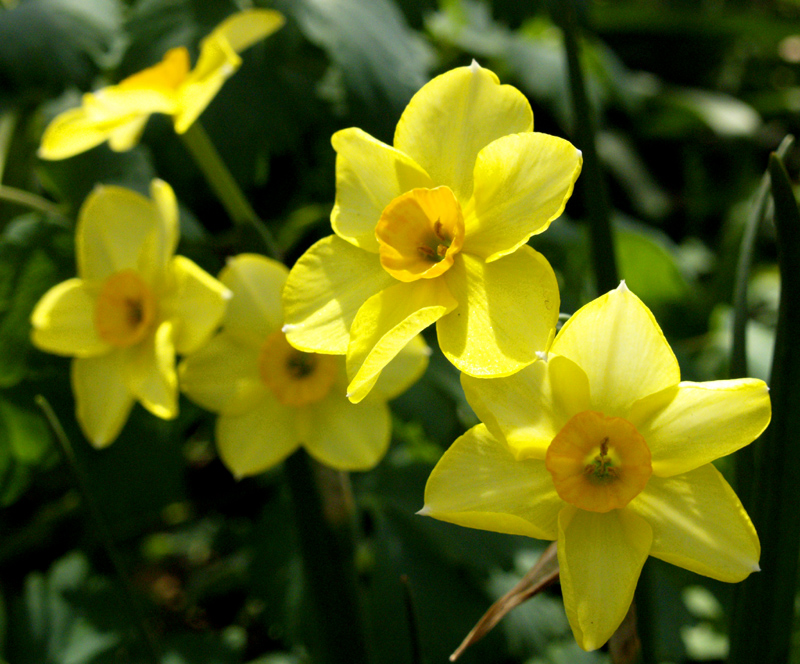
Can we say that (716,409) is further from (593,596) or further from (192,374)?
(192,374)

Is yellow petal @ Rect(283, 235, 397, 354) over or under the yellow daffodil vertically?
over

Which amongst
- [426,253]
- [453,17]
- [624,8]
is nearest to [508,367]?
[426,253]

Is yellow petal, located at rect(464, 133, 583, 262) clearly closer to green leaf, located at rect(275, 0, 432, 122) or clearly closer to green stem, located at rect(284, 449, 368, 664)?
green stem, located at rect(284, 449, 368, 664)

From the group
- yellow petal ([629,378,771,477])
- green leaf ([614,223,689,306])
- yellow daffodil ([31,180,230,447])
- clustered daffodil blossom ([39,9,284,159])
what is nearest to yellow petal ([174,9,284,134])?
clustered daffodil blossom ([39,9,284,159])

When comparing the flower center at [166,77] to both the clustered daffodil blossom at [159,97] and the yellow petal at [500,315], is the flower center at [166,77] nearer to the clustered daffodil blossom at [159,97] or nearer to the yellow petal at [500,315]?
the clustered daffodil blossom at [159,97]

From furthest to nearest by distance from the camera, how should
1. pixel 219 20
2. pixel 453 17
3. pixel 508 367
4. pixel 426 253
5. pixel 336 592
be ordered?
pixel 453 17
pixel 219 20
pixel 336 592
pixel 426 253
pixel 508 367

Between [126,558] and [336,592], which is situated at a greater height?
[336,592]

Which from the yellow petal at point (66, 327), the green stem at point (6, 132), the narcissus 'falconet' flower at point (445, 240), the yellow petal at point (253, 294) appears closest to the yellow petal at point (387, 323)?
the narcissus 'falconet' flower at point (445, 240)
